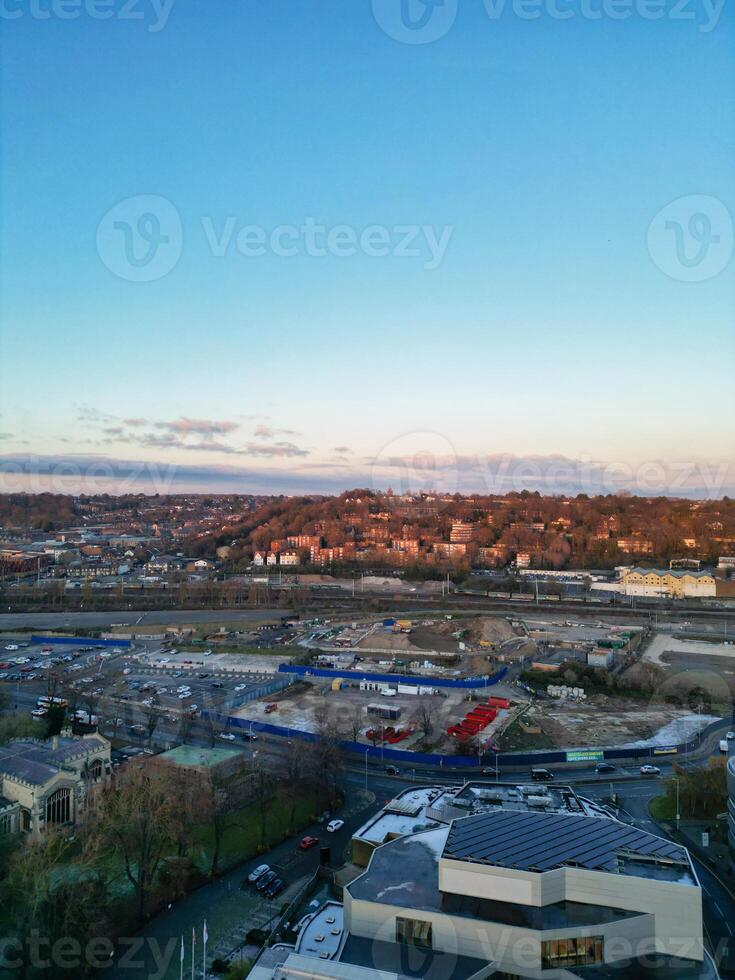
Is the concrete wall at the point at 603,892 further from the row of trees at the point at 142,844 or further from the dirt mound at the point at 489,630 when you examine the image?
the dirt mound at the point at 489,630

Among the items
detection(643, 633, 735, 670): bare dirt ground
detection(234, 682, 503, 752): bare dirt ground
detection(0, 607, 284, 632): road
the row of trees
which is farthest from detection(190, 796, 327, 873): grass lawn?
detection(0, 607, 284, 632): road

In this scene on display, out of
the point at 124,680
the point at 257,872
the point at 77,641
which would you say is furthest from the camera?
the point at 77,641

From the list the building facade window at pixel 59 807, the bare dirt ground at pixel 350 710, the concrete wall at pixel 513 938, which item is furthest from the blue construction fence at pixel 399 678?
the concrete wall at pixel 513 938

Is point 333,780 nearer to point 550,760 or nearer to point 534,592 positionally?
point 550,760

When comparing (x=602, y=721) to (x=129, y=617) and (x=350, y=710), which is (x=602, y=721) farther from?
(x=129, y=617)

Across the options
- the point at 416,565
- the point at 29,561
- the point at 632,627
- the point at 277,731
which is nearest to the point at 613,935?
the point at 277,731

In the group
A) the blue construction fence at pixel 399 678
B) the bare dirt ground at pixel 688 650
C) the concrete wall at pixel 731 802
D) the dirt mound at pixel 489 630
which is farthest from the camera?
the dirt mound at pixel 489 630

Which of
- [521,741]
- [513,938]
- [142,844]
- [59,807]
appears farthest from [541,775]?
[59,807]
